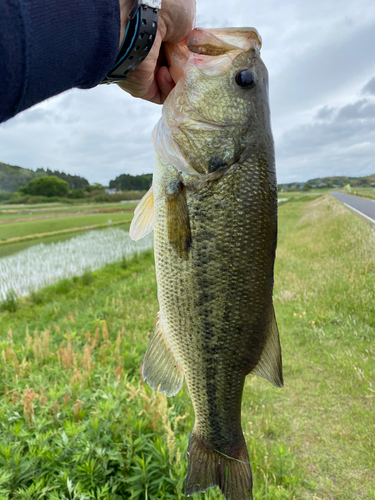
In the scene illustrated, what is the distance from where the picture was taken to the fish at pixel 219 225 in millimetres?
1898

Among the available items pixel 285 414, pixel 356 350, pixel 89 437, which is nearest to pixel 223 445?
pixel 89 437

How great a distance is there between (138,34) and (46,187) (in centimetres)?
6686

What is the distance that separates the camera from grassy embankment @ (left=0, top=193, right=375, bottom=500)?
322 cm

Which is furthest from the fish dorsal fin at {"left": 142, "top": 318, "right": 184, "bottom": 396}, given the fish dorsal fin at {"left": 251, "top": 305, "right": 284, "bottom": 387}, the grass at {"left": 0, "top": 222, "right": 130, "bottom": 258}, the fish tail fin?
the grass at {"left": 0, "top": 222, "right": 130, "bottom": 258}

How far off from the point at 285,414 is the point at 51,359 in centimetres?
443

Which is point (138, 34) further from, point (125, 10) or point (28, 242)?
point (28, 242)

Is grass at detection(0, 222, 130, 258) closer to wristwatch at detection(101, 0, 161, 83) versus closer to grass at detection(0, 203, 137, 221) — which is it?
grass at detection(0, 203, 137, 221)

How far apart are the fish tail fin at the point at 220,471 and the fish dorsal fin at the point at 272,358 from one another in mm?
477

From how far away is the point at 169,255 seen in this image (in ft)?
6.56

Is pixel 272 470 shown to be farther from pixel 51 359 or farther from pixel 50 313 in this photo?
pixel 50 313

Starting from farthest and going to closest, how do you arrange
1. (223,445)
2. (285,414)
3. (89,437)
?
(285,414) → (89,437) → (223,445)

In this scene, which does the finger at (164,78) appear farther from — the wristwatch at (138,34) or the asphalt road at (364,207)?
the asphalt road at (364,207)

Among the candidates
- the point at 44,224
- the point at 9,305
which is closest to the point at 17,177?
the point at 44,224

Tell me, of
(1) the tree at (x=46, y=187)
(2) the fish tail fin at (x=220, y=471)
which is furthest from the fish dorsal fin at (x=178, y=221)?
(1) the tree at (x=46, y=187)
